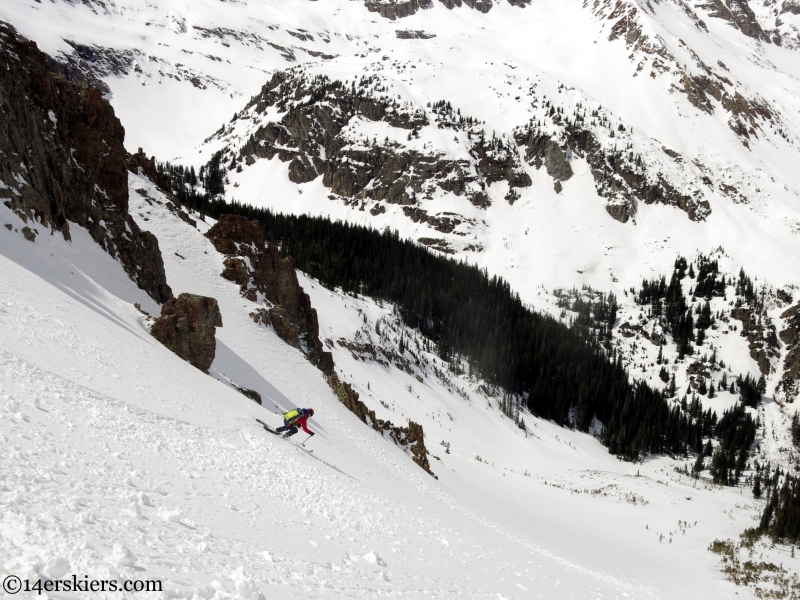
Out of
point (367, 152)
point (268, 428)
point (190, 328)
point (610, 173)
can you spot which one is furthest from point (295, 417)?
point (610, 173)

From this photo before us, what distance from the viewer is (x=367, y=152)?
539 ft

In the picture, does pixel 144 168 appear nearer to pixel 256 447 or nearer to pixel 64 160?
pixel 64 160

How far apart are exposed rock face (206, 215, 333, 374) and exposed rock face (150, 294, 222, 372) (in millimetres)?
7952

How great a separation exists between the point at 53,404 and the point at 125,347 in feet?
15.4

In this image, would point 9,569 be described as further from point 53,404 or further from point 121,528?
point 53,404

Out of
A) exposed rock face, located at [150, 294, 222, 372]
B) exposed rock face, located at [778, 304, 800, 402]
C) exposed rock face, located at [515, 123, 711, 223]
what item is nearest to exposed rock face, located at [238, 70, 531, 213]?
exposed rock face, located at [515, 123, 711, 223]

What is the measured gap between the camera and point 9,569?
4105 millimetres

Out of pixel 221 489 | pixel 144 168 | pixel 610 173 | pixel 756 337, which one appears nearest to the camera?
pixel 221 489

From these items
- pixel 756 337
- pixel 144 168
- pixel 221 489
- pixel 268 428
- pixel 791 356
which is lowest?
pixel 268 428

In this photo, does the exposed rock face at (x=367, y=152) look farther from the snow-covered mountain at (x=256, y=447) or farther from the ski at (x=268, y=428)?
the ski at (x=268, y=428)

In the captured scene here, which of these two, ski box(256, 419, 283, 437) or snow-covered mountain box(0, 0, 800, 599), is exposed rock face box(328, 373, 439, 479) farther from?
ski box(256, 419, 283, 437)

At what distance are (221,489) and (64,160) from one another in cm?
1705

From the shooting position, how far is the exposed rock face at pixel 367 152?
6181 inches

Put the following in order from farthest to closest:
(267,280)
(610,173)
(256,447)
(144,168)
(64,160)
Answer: (610,173), (144,168), (267,280), (64,160), (256,447)
